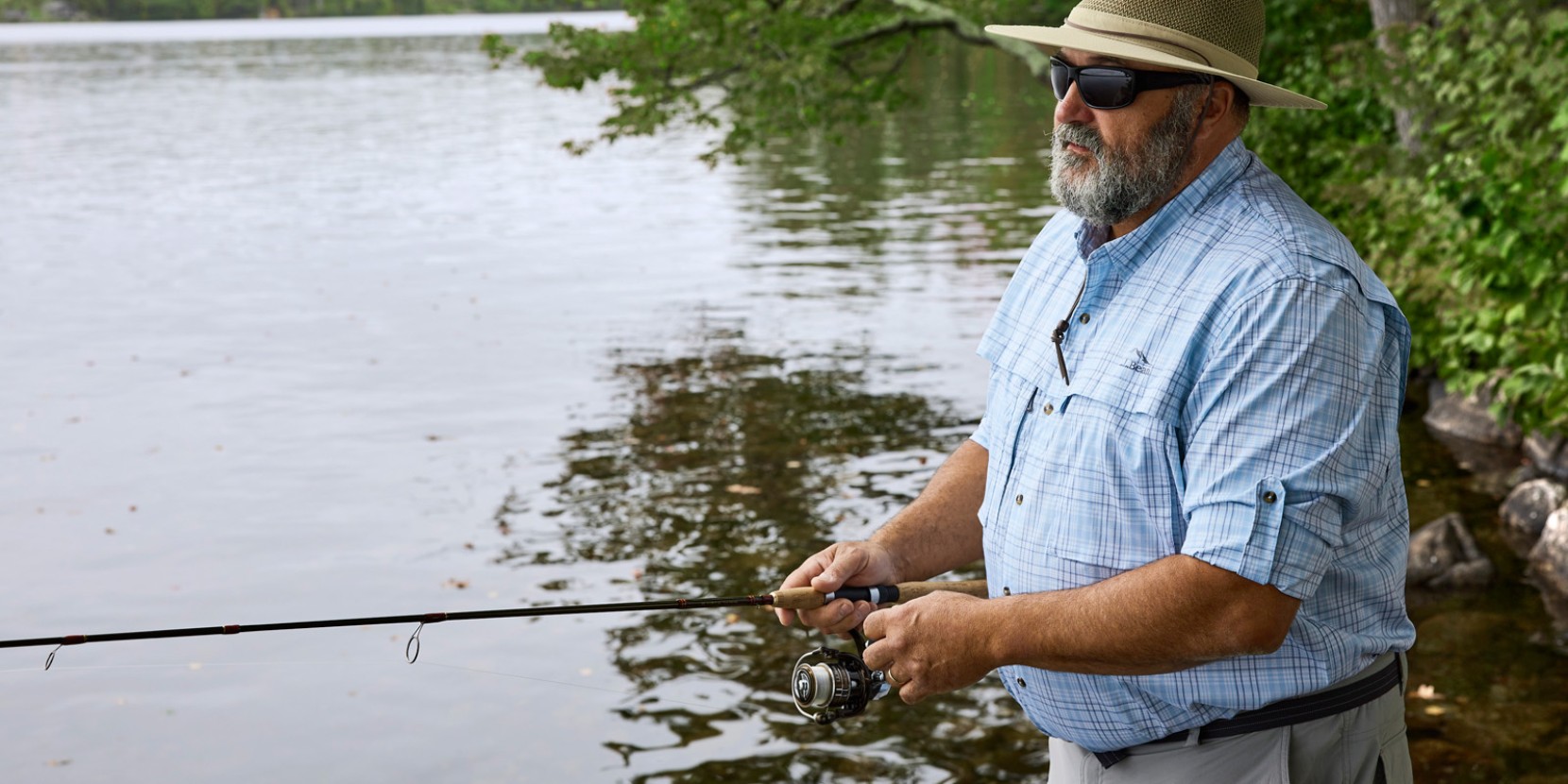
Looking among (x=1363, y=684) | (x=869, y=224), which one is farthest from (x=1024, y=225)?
(x=1363, y=684)

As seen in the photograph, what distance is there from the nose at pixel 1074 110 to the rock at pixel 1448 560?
569 cm

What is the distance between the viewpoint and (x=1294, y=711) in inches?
103

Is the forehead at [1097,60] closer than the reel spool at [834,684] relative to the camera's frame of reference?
Yes

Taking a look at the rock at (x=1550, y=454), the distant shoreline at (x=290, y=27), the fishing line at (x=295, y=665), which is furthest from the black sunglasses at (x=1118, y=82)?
the distant shoreline at (x=290, y=27)

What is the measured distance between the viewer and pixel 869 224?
22844 mm

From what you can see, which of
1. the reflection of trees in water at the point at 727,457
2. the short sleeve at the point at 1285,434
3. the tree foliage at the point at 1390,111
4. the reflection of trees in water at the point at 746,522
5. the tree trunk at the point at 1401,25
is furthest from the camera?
the tree trunk at the point at 1401,25

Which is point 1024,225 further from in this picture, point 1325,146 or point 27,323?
point 27,323

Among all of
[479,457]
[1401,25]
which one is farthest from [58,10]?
[1401,25]

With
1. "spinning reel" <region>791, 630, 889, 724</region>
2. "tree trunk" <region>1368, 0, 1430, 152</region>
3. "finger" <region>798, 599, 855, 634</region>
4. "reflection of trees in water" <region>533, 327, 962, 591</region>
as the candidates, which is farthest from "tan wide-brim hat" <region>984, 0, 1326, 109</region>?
"tree trunk" <region>1368, 0, 1430, 152</region>

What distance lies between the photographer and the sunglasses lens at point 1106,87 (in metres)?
2.65

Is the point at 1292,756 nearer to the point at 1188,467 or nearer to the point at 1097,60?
the point at 1188,467

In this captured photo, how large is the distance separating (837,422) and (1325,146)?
4574mm

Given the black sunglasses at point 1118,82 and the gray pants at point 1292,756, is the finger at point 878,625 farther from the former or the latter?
the black sunglasses at point 1118,82

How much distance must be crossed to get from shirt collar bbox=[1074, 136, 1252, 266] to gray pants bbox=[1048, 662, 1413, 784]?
0.81 m
